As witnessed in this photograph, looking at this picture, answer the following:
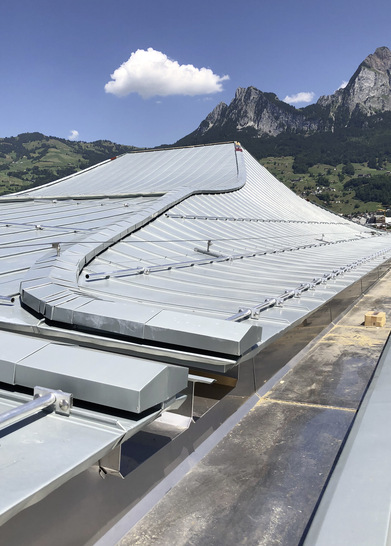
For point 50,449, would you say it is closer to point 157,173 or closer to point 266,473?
point 266,473

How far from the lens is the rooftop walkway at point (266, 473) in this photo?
145 inches

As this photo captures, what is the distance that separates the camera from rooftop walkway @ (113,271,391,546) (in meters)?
3.68

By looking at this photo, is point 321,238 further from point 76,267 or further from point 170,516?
point 170,516

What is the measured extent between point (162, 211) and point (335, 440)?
9.33 metres

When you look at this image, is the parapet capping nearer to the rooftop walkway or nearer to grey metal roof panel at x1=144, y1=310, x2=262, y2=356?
grey metal roof panel at x1=144, y1=310, x2=262, y2=356

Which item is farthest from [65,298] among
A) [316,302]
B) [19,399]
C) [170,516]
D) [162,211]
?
[162,211]

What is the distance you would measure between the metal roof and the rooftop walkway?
1.26m

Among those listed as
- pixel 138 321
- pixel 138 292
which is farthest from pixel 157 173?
pixel 138 321

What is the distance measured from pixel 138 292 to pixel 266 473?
2.78 m

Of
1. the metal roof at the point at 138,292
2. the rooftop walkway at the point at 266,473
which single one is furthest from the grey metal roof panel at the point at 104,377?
the rooftop walkway at the point at 266,473

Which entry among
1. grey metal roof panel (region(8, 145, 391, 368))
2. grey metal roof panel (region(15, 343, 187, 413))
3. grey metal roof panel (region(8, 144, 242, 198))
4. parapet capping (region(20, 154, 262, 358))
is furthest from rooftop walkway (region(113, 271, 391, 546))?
grey metal roof panel (region(8, 144, 242, 198))

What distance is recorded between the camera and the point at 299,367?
305 inches

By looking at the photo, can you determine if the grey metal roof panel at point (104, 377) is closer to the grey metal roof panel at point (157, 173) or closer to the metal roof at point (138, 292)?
the metal roof at point (138, 292)

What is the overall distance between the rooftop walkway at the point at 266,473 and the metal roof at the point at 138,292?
1261 mm
